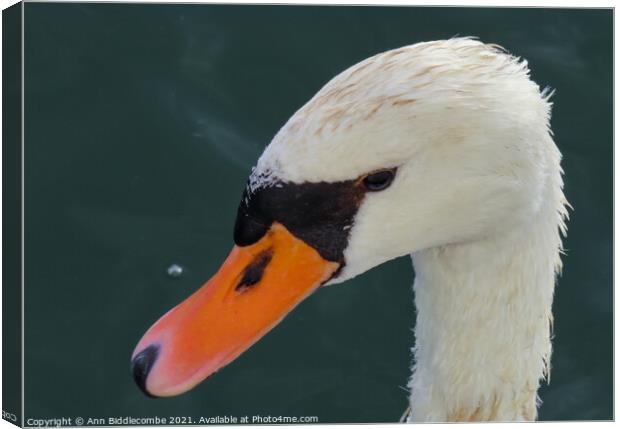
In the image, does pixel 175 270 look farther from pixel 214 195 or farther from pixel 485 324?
pixel 485 324

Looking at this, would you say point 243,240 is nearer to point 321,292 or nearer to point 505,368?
point 505,368

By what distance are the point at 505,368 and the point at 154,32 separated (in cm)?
220

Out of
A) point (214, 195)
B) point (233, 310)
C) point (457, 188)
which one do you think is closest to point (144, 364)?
point (233, 310)

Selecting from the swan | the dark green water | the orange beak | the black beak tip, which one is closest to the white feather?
the swan

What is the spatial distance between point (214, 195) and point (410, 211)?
2564 mm

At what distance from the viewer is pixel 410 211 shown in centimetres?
402

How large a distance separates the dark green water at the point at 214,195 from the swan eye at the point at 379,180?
1676 millimetres

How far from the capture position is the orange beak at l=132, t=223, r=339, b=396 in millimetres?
4027

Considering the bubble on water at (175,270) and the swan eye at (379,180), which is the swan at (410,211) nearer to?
the swan eye at (379,180)

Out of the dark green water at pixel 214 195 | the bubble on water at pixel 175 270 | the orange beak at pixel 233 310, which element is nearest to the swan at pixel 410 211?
the orange beak at pixel 233 310

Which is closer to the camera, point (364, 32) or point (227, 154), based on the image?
point (364, 32)

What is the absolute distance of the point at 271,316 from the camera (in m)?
4.05

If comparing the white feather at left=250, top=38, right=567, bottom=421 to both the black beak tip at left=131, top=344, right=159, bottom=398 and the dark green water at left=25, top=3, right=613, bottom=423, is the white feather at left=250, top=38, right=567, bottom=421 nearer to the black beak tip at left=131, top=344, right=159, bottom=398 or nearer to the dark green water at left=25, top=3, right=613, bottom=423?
the black beak tip at left=131, top=344, right=159, bottom=398

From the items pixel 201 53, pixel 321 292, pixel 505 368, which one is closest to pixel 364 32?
pixel 201 53
